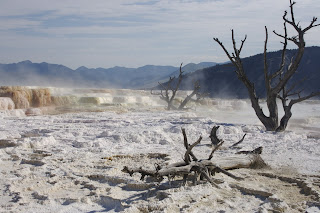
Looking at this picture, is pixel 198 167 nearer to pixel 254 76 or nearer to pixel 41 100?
pixel 41 100

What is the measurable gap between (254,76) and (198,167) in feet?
152

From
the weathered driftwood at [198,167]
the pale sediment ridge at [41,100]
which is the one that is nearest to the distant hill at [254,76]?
the pale sediment ridge at [41,100]

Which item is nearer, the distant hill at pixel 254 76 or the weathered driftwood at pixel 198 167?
the weathered driftwood at pixel 198 167

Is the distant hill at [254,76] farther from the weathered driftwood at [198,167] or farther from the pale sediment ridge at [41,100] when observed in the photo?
the weathered driftwood at [198,167]

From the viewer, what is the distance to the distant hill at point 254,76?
43716 mm

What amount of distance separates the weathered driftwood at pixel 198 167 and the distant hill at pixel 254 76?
3830 centimetres

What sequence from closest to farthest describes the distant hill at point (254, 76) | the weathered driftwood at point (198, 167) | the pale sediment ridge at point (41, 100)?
the weathered driftwood at point (198, 167) < the pale sediment ridge at point (41, 100) < the distant hill at point (254, 76)

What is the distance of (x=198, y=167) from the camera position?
403 centimetres

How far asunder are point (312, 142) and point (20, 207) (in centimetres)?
556

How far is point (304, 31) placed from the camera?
8.54 m

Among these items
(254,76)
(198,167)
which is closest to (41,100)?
(198,167)

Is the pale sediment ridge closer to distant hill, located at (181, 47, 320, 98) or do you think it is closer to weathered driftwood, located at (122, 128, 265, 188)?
weathered driftwood, located at (122, 128, 265, 188)

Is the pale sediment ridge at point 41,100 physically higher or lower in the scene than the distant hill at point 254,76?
lower

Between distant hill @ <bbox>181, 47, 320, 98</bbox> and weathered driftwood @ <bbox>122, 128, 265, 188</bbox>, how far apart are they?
126 feet
